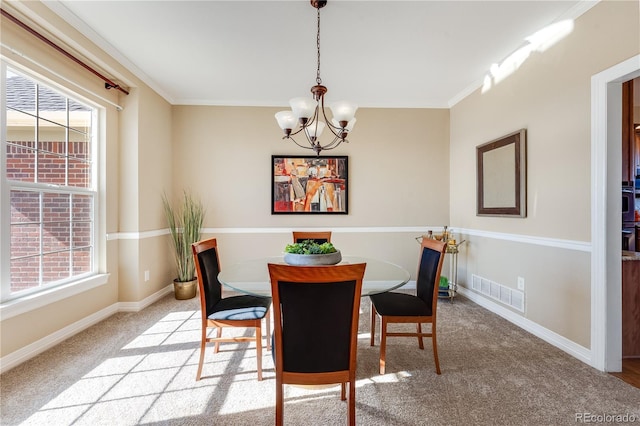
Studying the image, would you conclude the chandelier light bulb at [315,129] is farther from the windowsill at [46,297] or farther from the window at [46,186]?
the windowsill at [46,297]

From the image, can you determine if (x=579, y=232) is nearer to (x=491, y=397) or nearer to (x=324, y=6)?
(x=491, y=397)

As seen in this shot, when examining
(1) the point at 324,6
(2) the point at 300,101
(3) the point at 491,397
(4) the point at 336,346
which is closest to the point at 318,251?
(4) the point at 336,346

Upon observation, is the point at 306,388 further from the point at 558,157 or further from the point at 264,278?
the point at 558,157

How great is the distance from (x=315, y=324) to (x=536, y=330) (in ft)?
7.96

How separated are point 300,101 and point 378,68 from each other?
150cm

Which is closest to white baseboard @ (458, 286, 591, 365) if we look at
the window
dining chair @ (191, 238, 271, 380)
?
dining chair @ (191, 238, 271, 380)

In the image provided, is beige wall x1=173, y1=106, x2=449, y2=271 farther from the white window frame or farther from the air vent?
the white window frame

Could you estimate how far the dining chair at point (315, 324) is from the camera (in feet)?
4.36

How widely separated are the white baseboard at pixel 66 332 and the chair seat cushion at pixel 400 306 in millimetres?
2591

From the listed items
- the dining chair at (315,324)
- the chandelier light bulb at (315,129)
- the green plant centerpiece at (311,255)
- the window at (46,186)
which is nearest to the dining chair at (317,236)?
the green plant centerpiece at (311,255)

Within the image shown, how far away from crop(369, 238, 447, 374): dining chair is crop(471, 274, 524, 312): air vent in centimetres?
130

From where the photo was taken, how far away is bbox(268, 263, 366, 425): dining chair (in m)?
1.33

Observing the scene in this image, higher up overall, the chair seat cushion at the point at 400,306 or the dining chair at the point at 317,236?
the dining chair at the point at 317,236

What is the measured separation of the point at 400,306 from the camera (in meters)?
2.13
